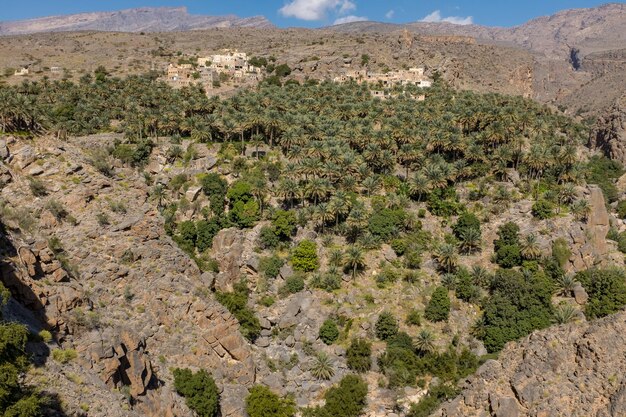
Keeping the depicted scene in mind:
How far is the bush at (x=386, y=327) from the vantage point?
55969mm

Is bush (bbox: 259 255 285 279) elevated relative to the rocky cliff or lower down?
lower down

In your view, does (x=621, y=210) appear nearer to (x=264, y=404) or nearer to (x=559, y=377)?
(x=264, y=404)

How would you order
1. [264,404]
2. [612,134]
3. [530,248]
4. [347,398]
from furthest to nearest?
[612,134] → [530,248] → [347,398] → [264,404]

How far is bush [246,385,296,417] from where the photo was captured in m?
43.6

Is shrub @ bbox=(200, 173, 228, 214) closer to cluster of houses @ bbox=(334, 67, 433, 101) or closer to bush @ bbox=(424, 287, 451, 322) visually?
bush @ bbox=(424, 287, 451, 322)

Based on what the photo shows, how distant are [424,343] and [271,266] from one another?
21.3 m

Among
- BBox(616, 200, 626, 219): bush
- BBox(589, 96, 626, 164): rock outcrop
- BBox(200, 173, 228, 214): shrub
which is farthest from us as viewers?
BBox(589, 96, 626, 164): rock outcrop

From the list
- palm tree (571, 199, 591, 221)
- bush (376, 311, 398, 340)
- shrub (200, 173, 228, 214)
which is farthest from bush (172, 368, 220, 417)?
palm tree (571, 199, 591, 221)

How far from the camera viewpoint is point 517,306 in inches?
2296

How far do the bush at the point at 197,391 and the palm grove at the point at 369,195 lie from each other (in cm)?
25

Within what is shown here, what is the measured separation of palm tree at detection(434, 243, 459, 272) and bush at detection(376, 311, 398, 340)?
459 inches

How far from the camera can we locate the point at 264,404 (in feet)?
144

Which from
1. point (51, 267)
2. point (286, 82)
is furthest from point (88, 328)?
point (286, 82)

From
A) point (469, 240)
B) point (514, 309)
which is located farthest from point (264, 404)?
point (469, 240)
